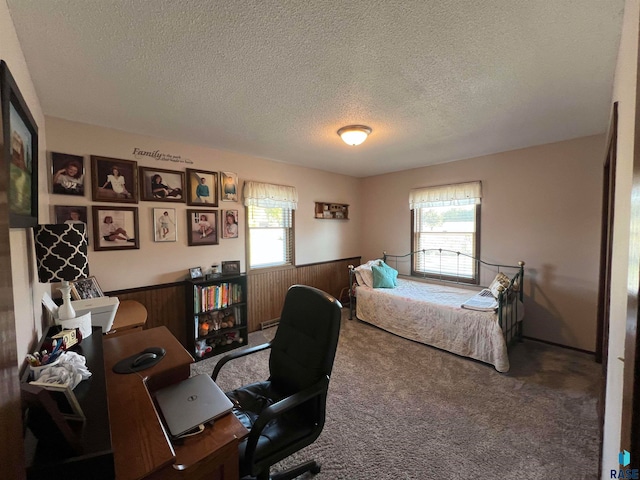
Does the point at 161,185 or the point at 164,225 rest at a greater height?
the point at 161,185

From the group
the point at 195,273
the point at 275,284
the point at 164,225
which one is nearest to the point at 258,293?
the point at 275,284

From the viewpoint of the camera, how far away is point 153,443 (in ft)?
2.97

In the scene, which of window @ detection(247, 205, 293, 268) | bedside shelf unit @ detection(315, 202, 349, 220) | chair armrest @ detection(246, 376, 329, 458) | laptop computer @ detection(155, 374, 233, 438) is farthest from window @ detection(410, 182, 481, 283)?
laptop computer @ detection(155, 374, 233, 438)

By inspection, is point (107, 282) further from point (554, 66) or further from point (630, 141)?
point (554, 66)

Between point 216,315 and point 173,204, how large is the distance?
4.60ft

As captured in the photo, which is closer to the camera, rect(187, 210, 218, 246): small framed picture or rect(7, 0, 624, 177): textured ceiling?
rect(7, 0, 624, 177): textured ceiling

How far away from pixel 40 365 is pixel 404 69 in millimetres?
2373

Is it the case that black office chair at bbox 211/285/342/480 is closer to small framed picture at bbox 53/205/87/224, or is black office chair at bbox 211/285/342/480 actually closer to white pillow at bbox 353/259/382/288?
small framed picture at bbox 53/205/87/224

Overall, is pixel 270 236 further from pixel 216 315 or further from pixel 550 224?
pixel 550 224

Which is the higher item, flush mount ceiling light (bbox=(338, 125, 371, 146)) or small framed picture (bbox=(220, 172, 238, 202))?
flush mount ceiling light (bbox=(338, 125, 371, 146))

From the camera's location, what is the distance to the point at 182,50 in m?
1.50

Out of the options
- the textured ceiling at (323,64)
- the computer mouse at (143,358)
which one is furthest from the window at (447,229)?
the computer mouse at (143,358)

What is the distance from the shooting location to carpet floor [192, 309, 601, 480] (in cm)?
164

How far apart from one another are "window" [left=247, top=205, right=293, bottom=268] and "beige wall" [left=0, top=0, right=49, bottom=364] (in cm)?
226
